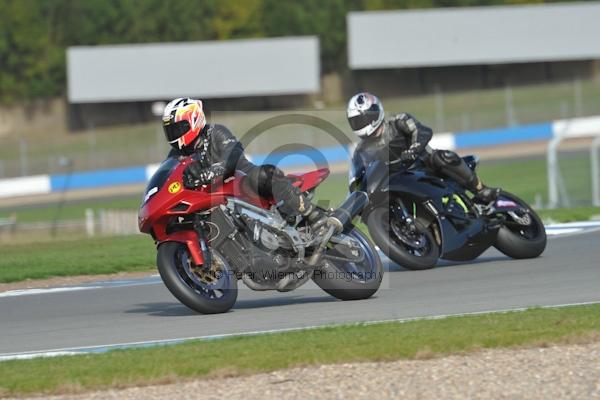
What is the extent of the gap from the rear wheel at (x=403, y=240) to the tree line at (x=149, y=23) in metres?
42.0

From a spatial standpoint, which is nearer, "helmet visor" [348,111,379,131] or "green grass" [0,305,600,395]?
"green grass" [0,305,600,395]

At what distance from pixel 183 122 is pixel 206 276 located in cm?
110

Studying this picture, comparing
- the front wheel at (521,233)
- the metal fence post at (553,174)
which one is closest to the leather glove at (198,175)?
the front wheel at (521,233)

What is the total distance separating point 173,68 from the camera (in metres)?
48.1

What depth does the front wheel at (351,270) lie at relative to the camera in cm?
862

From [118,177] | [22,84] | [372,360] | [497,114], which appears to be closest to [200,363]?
[372,360]

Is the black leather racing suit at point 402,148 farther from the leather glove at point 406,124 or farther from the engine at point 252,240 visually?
the engine at point 252,240

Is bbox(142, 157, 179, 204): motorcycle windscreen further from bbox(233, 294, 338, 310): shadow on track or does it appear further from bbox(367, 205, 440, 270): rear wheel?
bbox(367, 205, 440, 270): rear wheel

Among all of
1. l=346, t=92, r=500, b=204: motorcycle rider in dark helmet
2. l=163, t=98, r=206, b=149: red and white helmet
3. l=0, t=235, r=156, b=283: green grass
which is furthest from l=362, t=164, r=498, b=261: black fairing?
l=0, t=235, r=156, b=283: green grass

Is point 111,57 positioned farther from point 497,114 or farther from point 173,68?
point 497,114

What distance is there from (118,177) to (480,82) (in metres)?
20.1

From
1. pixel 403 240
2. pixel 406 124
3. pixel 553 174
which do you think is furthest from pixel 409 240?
pixel 553 174

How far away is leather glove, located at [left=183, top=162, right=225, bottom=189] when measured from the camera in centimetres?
798

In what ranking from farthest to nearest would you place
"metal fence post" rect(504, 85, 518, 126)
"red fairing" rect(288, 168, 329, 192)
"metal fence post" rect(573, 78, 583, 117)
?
1. "metal fence post" rect(504, 85, 518, 126)
2. "metal fence post" rect(573, 78, 583, 117)
3. "red fairing" rect(288, 168, 329, 192)
